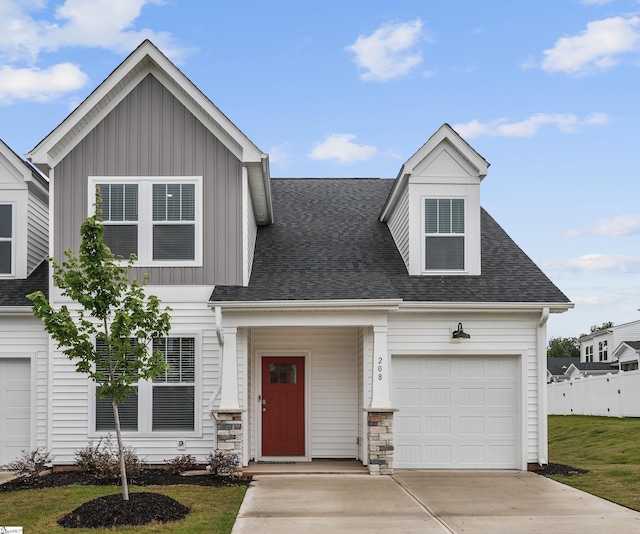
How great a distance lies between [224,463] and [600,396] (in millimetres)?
21650

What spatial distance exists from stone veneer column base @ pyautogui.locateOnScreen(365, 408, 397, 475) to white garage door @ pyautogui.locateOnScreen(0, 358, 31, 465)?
20.7ft

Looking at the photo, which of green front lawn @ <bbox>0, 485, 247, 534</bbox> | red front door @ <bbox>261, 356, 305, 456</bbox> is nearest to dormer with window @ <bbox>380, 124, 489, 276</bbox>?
red front door @ <bbox>261, 356, 305, 456</bbox>

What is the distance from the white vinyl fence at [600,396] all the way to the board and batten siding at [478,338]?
14.4 metres

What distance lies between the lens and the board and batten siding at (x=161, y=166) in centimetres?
1365

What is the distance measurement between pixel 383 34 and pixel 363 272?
537cm

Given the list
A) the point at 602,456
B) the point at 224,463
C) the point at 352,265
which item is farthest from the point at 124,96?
the point at 602,456

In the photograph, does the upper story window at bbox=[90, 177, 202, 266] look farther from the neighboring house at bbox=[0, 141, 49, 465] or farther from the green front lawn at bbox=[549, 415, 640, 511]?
the green front lawn at bbox=[549, 415, 640, 511]

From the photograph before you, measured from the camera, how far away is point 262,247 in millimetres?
15852

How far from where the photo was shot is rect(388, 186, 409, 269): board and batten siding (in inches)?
599

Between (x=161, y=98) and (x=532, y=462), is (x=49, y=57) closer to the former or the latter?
(x=161, y=98)

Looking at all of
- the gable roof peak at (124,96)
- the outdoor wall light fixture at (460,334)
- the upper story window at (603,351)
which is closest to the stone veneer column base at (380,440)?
the outdoor wall light fixture at (460,334)

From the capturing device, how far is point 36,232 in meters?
15.1

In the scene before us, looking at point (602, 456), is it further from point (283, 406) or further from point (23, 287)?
point (23, 287)

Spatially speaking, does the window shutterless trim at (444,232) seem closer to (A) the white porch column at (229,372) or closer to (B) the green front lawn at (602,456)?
(A) the white porch column at (229,372)
